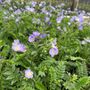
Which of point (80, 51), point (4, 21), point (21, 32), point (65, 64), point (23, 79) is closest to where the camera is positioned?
point (23, 79)

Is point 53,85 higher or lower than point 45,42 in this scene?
lower

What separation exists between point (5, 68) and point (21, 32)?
782 millimetres

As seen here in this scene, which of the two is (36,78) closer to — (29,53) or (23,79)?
(23,79)

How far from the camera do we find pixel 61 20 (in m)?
3.05

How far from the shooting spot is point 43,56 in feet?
7.23

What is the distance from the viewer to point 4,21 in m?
2.92

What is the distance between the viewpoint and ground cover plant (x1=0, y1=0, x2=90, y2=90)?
1.97 meters

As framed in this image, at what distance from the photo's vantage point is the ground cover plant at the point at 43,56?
1.97 meters

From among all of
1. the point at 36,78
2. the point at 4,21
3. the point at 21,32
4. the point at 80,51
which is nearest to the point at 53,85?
the point at 36,78

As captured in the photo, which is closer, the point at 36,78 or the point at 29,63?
the point at 36,78

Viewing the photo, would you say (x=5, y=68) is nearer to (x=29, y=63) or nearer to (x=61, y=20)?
(x=29, y=63)

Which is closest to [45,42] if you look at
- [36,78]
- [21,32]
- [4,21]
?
[36,78]

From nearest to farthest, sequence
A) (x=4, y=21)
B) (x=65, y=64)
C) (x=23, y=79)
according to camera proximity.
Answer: (x=23, y=79)
(x=65, y=64)
(x=4, y=21)

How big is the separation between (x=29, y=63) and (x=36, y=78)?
185 mm
